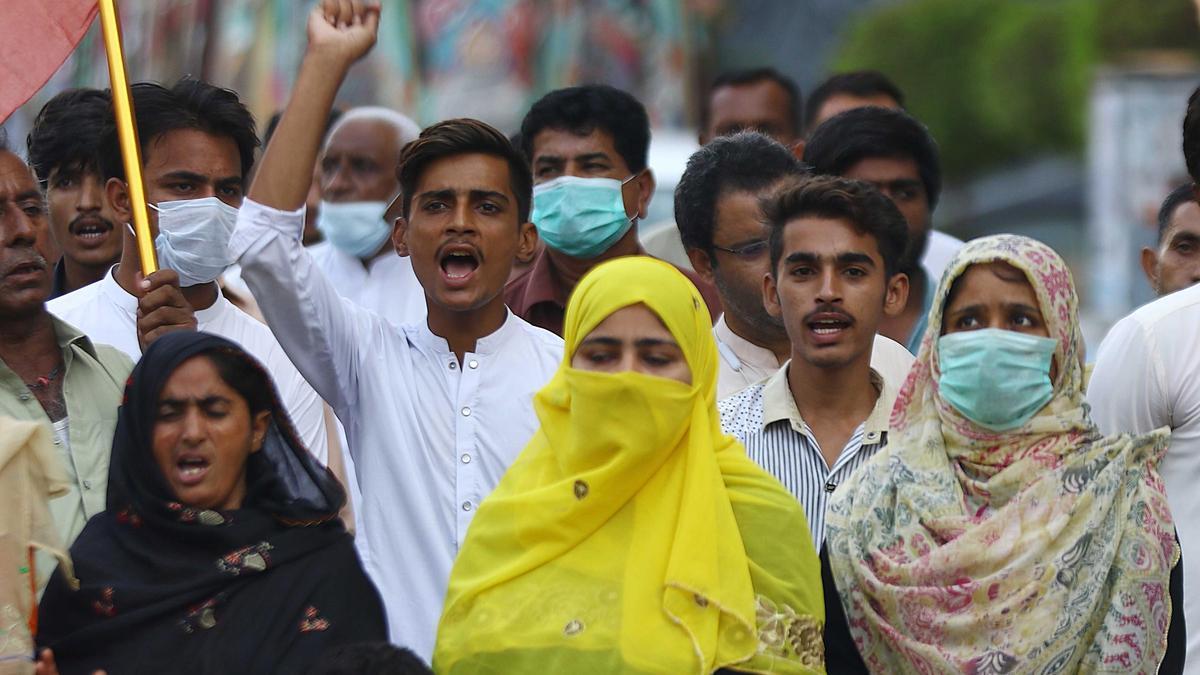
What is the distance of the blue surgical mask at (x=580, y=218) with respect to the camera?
6527 millimetres

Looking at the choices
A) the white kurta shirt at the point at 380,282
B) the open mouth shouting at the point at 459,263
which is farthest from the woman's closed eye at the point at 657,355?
the white kurta shirt at the point at 380,282

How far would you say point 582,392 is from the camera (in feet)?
14.5

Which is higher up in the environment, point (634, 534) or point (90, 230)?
point (90, 230)

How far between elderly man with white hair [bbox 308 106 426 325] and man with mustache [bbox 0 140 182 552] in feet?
7.36

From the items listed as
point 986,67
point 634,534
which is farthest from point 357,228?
point 986,67

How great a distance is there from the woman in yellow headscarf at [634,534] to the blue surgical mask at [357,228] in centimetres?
341

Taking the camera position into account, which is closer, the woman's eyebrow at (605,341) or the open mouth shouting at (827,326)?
the woman's eyebrow at (605,341)

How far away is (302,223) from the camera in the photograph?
4914 mm

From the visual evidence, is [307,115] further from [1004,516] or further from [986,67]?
[986,67]

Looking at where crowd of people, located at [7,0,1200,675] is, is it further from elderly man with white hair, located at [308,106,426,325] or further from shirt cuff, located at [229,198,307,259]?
elderly man with white hair, located at [308,106,426,325]

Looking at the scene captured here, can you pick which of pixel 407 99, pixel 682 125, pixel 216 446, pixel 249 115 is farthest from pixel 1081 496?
pixel 682 125

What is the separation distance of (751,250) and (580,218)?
0.80m

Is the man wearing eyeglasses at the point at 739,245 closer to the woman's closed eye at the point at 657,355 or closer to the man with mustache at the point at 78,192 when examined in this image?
the woman's closed eye at the point at 657,355

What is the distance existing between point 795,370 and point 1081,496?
1010mm
